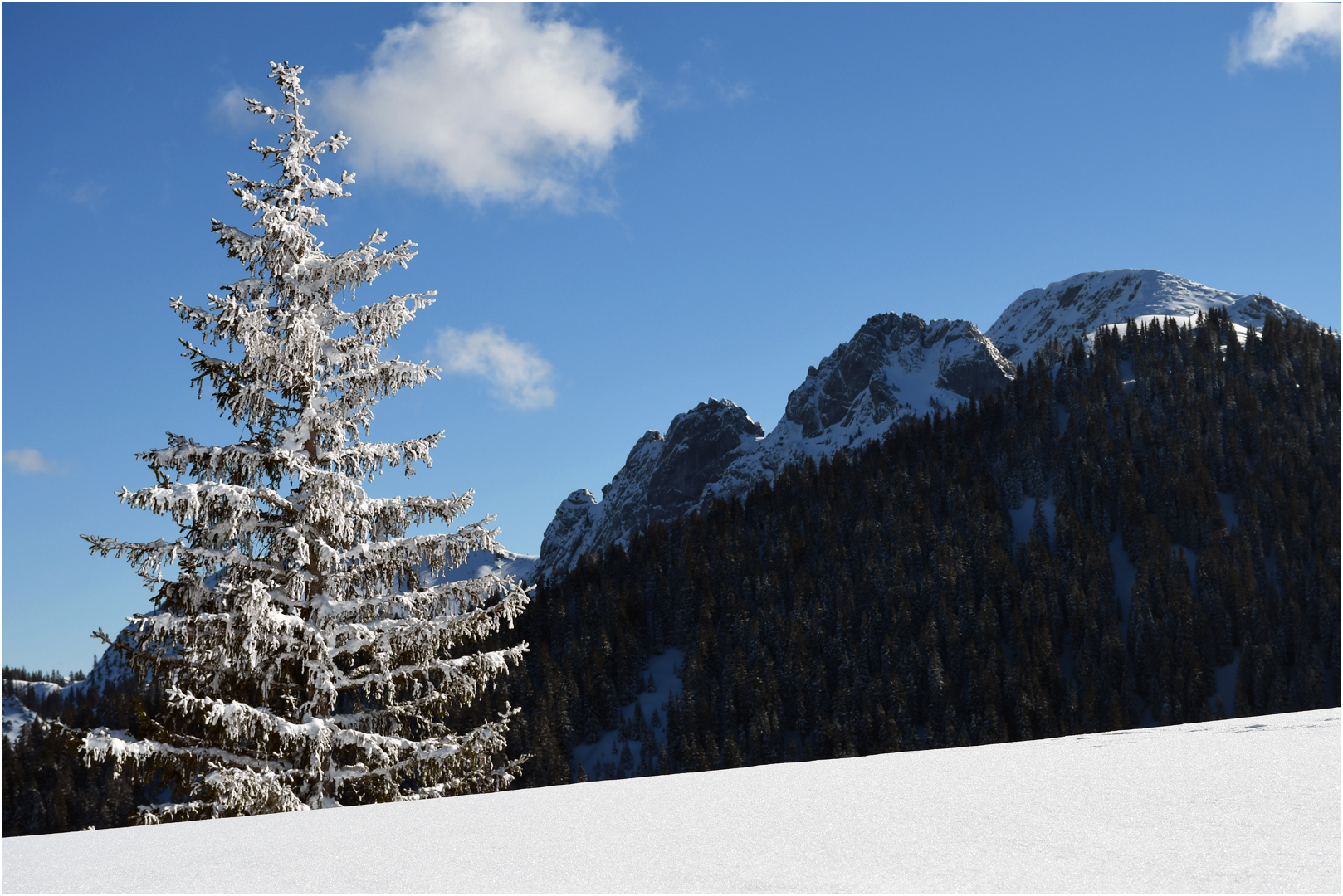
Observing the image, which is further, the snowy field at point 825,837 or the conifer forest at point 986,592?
the conifer forest at point 986,592

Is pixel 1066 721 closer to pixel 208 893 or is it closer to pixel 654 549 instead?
pixel 654 549

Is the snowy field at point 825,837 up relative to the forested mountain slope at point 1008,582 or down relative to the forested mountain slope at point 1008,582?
down

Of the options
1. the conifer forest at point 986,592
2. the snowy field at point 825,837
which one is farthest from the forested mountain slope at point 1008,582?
the snowy field at point 825,837

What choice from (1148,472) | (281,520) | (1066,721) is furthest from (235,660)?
(1148,472)

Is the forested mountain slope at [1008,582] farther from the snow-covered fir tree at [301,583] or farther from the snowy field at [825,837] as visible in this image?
the snowy field at [825,837]

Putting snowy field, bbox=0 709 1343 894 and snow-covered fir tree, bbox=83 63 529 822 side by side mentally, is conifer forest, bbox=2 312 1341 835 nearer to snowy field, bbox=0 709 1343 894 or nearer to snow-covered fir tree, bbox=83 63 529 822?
snow-covered fir tree, bbox=83 63 529 822

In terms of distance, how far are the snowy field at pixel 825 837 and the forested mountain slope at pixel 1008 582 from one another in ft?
280

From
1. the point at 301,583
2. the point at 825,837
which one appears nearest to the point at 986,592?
the point at 301,583

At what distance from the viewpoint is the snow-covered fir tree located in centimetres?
1185

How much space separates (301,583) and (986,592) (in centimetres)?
10510

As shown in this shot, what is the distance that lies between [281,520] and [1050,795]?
11535 millimetres

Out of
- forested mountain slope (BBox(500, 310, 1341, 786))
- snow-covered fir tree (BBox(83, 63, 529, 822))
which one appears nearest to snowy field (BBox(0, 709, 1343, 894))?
snow-covered fir tree (BBox(83, 63, 529, 822))

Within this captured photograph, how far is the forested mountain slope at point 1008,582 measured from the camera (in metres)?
91.4

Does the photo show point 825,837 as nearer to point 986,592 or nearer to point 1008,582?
point 986,592
